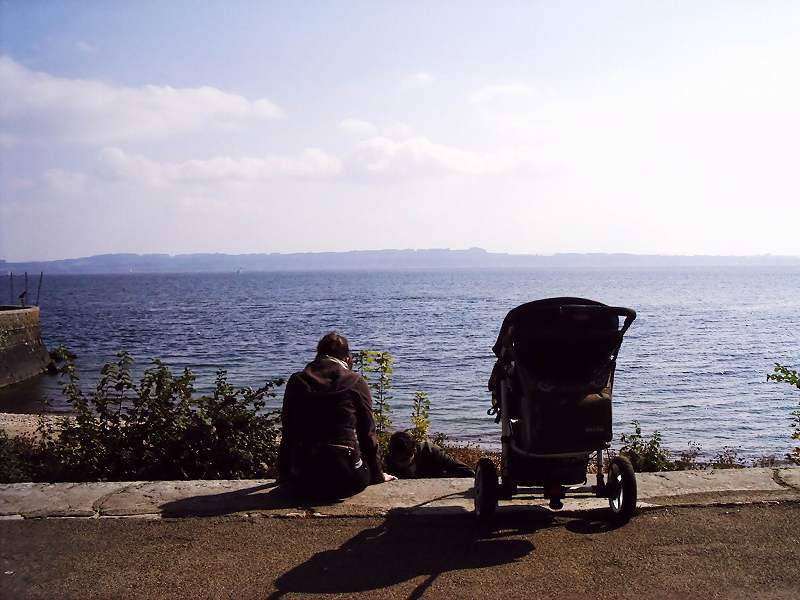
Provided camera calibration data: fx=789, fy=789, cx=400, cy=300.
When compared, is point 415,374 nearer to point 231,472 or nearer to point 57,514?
point 231,472

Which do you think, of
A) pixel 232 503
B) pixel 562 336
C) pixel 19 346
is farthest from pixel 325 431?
pixel 19 346

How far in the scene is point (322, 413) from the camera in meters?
6.18

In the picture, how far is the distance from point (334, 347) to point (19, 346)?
34.2 m

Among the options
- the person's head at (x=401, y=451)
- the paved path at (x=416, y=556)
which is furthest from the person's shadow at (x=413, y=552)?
the person's head at (x=401, y=451)

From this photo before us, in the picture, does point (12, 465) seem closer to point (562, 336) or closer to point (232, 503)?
point (232, 503)

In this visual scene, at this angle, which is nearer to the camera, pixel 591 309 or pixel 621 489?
pixel 591 309

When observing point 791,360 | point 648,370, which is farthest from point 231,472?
point 791,360

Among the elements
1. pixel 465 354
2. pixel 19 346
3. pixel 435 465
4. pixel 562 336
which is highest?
pixel 562 336

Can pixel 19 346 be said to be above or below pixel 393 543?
below

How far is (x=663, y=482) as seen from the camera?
6668 millimetres

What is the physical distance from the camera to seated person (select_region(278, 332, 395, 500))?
6.14m

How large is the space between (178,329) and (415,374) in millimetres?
34119

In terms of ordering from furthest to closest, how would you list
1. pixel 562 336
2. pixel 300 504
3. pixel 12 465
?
pixel 12 465
pixel 300 504
pixel 562 336

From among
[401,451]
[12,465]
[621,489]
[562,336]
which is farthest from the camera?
[401,451]
